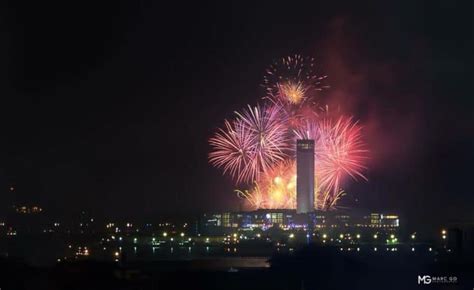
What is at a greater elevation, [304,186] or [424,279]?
[304,186]

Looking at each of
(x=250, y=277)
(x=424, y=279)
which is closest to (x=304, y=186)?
(x=250, y=277)

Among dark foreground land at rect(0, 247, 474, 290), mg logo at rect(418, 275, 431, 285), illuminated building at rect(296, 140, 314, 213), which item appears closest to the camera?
dark foreground land at rect(0, 247, 474, 290)

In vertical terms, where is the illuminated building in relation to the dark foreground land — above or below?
above

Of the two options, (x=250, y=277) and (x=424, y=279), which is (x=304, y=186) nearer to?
(x=250, y=277)

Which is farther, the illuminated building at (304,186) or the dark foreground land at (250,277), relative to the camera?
the illuminated building at (304,186)

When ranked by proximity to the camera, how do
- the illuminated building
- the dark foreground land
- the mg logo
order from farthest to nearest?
the illuminated building → the mg logo → the dark foreground land

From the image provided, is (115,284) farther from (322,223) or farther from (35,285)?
(322,223)

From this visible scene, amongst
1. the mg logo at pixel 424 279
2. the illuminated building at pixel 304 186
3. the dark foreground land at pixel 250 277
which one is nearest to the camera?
the dark foreground land at pixel 250 277

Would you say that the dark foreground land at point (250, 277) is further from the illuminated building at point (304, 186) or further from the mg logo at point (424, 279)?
the illuminated building at point (304, 186)

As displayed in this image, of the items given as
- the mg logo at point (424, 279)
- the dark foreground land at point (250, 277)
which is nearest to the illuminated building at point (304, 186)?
the dark foreground land at point (250, 277)

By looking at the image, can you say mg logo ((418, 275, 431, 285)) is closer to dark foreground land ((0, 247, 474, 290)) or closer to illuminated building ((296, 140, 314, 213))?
dark foreground land ((0, 247, 474, 290))

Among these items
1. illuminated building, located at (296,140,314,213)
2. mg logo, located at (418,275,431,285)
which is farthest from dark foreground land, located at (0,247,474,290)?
illuminated building, located at (296,140,314,213)
